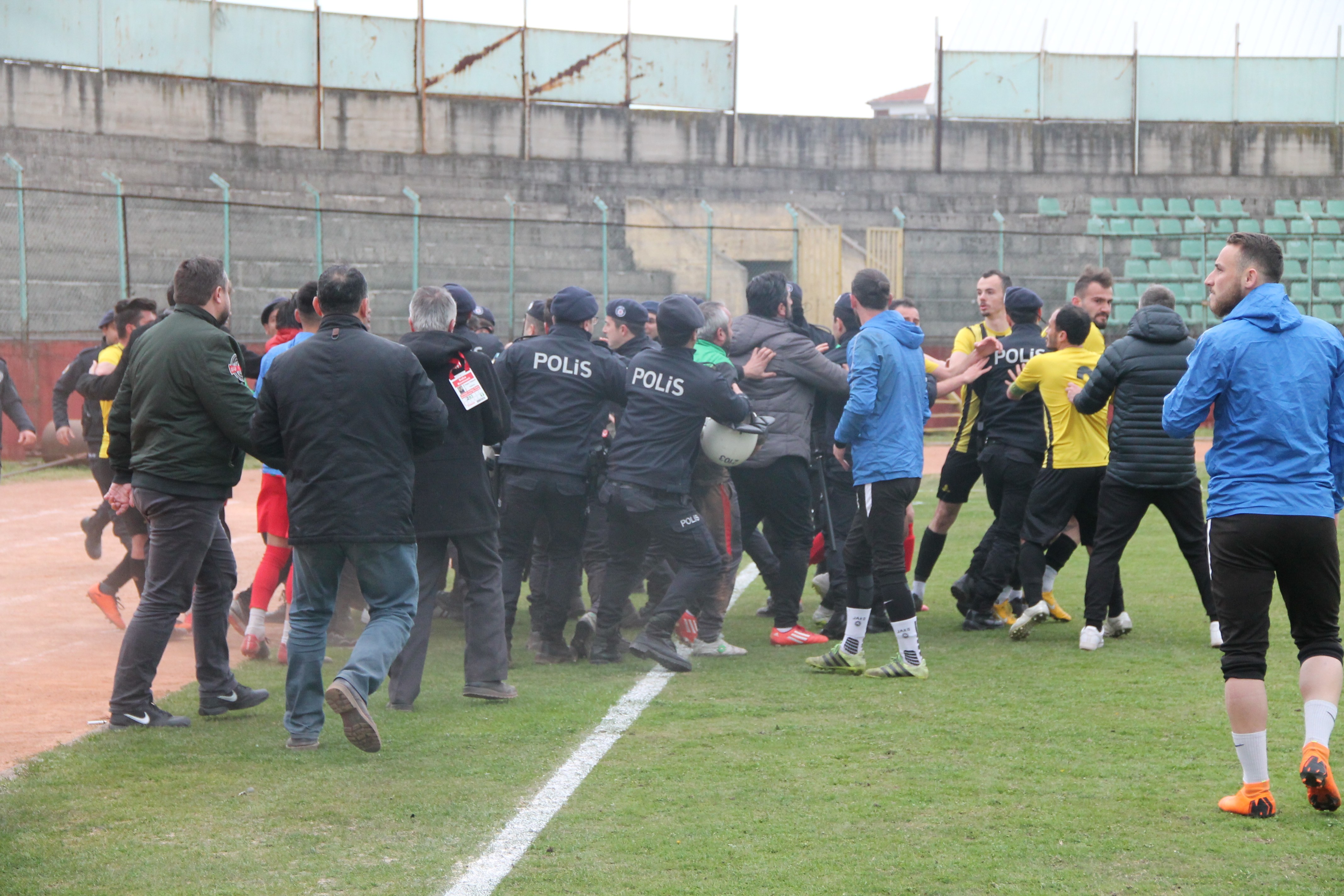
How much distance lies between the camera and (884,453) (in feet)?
21.7

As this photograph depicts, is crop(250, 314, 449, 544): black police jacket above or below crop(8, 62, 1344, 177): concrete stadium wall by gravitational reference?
below

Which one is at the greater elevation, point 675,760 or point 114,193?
point 114,193

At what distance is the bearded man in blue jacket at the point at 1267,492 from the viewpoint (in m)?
4.30

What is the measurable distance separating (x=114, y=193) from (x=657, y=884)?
62.7 feet

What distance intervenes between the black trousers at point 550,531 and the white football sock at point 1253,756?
358 cm

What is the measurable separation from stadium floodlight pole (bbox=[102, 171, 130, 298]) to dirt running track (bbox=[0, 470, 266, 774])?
203 inches

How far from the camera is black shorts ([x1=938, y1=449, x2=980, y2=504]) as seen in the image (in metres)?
8.10

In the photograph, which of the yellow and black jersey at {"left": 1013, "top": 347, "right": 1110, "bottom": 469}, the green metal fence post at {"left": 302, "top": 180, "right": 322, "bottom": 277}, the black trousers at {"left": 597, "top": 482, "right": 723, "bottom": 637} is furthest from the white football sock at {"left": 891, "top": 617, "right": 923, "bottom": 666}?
the green metal fence post at {"left": 302, "top": 180, "right": 322, "bottom": 277}

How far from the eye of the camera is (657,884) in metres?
3.75

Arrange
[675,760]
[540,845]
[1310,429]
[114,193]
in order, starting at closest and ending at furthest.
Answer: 1. [540,845]
2. [1310,429]
3. [675,760]
4. [114,193]

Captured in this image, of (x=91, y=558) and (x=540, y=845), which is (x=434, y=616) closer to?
(x=91, y=558)

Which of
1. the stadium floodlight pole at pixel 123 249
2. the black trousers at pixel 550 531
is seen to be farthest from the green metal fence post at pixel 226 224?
the black trousers at pixel 550 531

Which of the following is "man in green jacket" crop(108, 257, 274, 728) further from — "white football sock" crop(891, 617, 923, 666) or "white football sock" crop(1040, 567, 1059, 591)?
"white football sock" crop(1040, 567, 1059, 591)

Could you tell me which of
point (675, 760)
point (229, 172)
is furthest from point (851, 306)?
point (229, 172)
